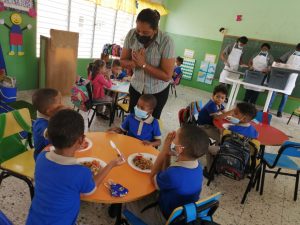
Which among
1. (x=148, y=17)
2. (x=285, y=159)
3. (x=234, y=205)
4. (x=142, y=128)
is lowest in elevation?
(x=234, y=205)

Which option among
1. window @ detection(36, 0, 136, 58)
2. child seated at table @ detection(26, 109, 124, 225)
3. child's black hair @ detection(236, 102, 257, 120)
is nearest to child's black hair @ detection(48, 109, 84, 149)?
child seated at table @ detection(26, 109, 124, 225)

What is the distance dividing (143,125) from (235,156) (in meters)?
0.95

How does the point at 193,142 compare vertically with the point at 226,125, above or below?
above

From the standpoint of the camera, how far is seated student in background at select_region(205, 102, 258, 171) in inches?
98.2

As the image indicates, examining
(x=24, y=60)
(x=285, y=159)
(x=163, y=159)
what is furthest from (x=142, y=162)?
(x=24, y=60)

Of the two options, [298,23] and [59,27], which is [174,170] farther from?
[298,23]

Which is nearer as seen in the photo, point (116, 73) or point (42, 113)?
point (42, 113)

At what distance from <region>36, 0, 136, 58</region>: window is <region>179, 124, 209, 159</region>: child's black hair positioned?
4.48 meters

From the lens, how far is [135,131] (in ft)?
7.66

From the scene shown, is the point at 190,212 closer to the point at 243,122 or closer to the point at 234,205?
the point at 234,205

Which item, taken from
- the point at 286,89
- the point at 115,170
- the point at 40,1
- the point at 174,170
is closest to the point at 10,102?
the point at 40,1

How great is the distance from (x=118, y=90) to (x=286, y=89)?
403 centimetres

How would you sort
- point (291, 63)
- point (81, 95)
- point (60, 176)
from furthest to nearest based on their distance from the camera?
1. point (291, 63)
2. point (81, 95)
3. point (60, 176)

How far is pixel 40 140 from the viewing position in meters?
1.74
